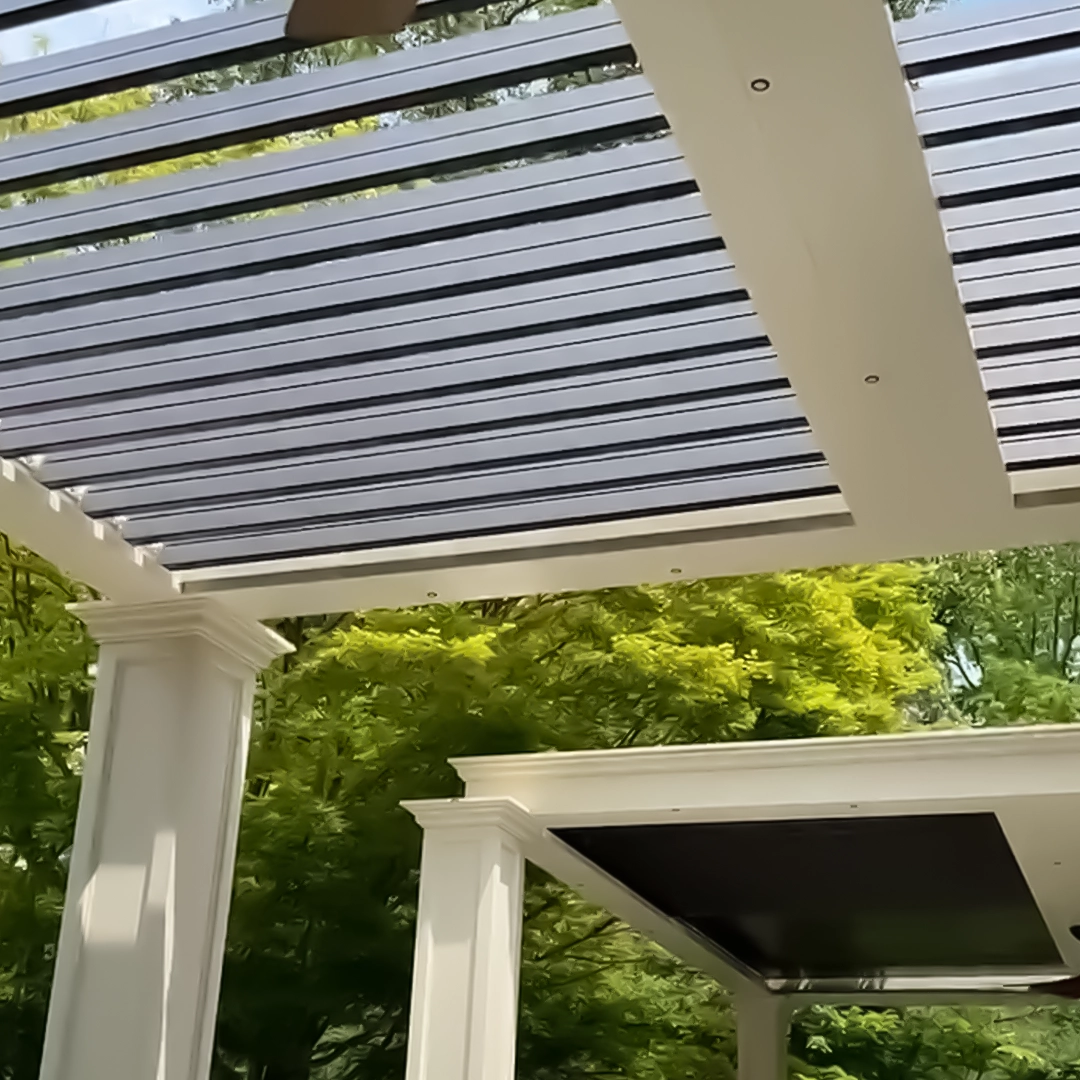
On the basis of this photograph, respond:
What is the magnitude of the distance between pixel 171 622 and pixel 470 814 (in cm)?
234

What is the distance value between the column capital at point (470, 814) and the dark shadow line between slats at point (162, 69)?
439 centimetres

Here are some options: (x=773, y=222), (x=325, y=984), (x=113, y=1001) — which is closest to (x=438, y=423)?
(x=773, y=222)

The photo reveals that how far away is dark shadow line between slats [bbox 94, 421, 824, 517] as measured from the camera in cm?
408

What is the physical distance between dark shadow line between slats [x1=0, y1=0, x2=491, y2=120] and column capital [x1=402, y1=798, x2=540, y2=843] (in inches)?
173

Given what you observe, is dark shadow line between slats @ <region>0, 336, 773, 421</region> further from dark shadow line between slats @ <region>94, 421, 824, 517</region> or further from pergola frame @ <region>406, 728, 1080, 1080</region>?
pergola frame @ <region>406, 728, 1080, 1080</region>

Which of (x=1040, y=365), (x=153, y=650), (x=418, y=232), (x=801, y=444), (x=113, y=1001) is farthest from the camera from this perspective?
(x=153, y=650)

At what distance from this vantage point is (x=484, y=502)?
4457 mm

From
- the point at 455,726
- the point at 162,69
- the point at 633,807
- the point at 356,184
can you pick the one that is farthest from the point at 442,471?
the point at 455,726

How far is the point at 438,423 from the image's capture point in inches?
161

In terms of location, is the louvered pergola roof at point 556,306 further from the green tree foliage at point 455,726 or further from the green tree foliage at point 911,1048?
the green tree foliage at point 911,1048

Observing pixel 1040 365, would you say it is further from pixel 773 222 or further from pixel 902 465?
pixel 773 222

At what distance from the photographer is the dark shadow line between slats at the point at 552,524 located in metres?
4.25

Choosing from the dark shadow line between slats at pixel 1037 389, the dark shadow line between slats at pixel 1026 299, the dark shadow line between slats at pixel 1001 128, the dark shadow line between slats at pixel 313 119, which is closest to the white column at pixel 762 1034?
the dark shadow line between slats at pixel 1037 389

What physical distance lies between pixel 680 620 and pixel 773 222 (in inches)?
276
